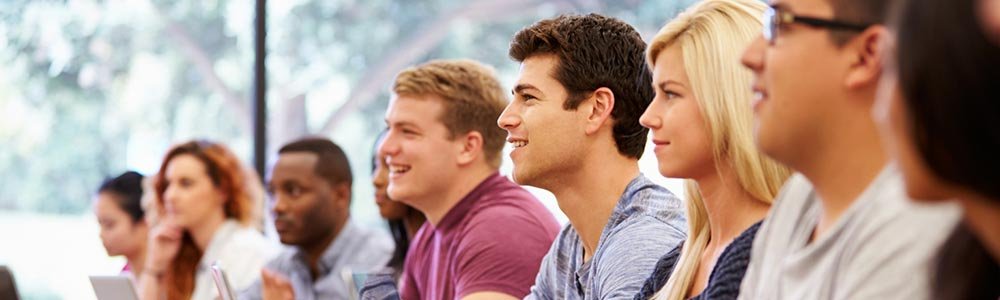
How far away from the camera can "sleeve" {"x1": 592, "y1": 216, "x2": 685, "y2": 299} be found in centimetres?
221

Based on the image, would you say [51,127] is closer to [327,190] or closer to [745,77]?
[327,190]

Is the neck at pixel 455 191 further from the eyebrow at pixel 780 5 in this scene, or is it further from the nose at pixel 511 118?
the eyebrow at pixel 780 5

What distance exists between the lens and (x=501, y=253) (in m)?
2.97

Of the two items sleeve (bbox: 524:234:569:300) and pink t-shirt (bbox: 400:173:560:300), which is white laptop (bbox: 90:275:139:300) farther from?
sleeve (bbox: 524:234:569:300)

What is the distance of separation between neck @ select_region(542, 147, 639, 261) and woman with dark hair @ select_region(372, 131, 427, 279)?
1281mm

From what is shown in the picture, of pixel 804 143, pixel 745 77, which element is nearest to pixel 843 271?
pixel 804 143

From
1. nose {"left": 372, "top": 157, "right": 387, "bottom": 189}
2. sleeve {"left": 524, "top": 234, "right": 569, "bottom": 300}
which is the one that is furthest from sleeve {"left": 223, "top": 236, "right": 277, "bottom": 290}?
sleeve {"left": 524, "top": 234, "right": 569, "bottom": 300}

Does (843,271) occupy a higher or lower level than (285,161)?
higher

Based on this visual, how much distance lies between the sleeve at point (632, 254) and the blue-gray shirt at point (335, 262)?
164 centimetres

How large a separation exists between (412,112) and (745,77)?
1.59m

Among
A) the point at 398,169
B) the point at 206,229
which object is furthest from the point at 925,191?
the point at 206,229

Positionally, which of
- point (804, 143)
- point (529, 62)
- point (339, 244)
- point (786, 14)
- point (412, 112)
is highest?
point (786, 14)

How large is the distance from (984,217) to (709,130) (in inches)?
40.3

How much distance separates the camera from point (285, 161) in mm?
4109
